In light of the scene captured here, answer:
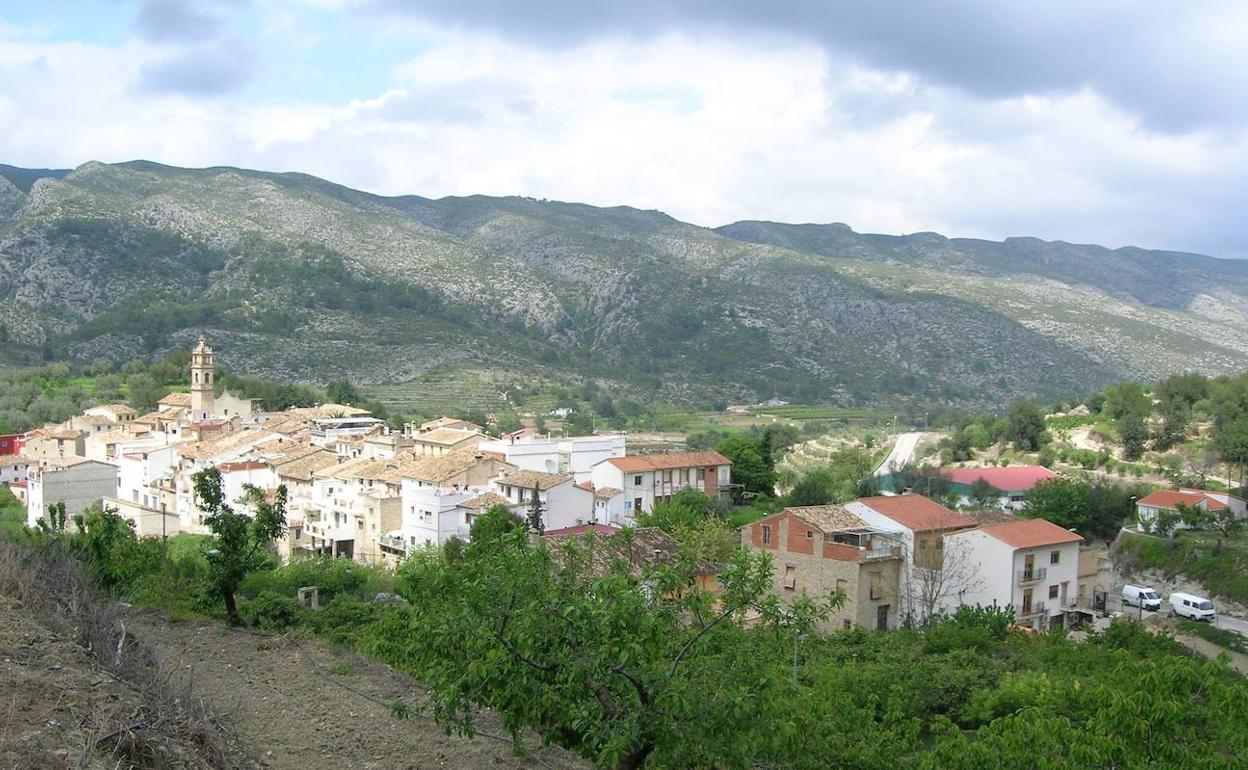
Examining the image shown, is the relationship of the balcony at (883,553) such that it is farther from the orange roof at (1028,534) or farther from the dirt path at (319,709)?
the dirt path at (319,709)

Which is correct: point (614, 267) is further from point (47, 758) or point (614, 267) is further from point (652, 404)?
point (47, 758)

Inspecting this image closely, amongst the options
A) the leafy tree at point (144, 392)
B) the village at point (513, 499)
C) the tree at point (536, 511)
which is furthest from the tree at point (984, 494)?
the leafy tree at point (144, 392)

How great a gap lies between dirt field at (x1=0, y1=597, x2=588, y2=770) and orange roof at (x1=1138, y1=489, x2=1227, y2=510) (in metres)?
31.2

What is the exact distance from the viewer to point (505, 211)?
147 meters

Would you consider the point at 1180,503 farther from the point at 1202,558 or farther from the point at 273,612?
the point at 273,612

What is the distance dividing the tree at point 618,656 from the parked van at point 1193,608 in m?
24.3

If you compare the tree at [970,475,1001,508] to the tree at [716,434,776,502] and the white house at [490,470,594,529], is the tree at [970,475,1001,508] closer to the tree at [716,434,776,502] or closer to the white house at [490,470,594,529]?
the tree at [716,434,776,502]

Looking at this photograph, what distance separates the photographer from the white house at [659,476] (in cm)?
4009

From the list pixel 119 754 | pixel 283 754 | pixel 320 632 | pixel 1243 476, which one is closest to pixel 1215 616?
pixel 1243 476

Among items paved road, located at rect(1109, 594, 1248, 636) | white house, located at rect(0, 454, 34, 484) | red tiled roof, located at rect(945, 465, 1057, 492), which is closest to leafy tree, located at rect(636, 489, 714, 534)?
paved road, located at rect(1109, 594, 1248, 636)

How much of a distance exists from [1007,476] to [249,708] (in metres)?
39.4

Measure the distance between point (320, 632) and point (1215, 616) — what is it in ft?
77.9

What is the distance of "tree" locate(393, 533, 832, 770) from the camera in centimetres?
740

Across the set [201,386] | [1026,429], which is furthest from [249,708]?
[1026,429]
